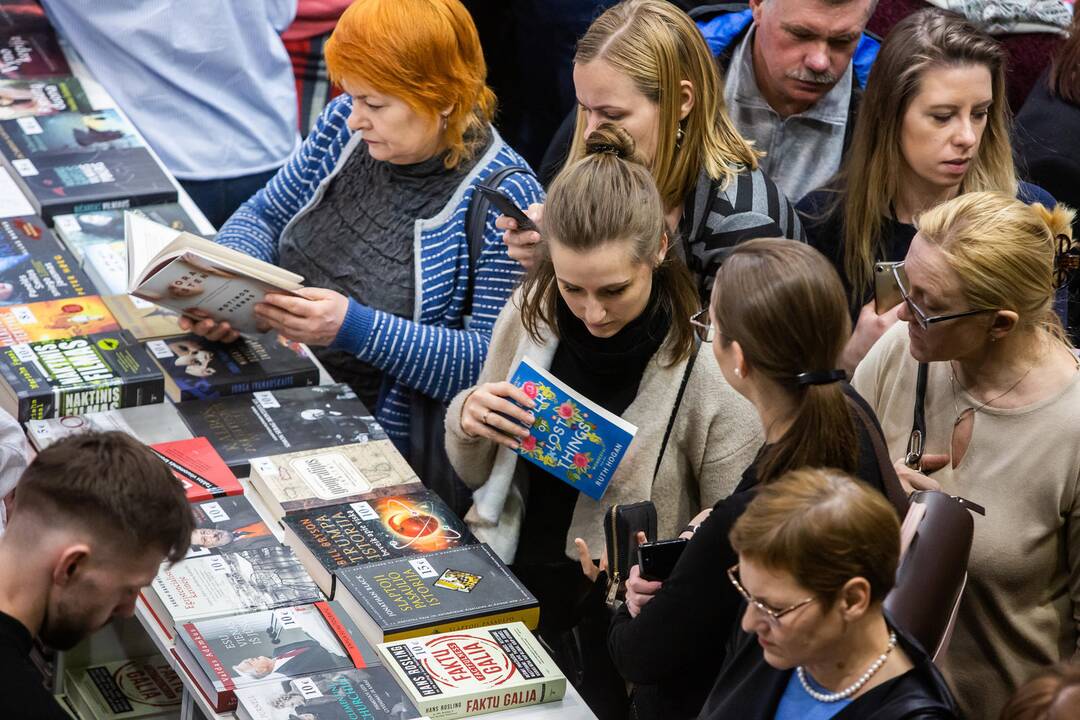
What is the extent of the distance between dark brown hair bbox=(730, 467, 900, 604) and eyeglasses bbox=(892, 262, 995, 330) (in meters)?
0.70

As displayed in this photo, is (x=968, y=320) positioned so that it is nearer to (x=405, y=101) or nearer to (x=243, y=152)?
(x=405, y=101)

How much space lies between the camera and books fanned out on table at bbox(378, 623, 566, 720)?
2812 millimetres

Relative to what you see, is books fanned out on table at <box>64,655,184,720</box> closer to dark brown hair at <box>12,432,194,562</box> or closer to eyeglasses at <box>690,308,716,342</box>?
dark brown hair at <box>12,432,194,562</box>

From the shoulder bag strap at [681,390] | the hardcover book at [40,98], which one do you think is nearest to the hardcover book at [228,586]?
the shoulder bag strap at [681,390]

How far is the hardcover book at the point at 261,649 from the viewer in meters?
2.80

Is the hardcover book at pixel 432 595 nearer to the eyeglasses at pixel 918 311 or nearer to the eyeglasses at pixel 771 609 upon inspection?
the eyeglasses at pixel 771 609

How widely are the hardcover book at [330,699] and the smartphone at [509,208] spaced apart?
1134 millimetres

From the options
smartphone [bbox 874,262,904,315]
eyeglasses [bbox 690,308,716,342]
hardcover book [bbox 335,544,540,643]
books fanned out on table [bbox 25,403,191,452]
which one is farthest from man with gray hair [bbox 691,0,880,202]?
books fanned out on table [bbox 25,403,191,452]

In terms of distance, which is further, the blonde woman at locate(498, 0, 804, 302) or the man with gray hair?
the man with gray hair

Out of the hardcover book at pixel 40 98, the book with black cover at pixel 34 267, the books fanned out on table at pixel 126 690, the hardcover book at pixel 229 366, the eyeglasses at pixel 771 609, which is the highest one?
the eyeglasses at pixel 771 609

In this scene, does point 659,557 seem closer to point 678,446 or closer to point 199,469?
point 678,446

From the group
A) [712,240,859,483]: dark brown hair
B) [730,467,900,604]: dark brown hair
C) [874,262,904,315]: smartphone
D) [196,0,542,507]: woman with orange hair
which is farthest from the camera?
[196,0,542,507]: woman with orange hair

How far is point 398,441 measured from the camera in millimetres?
3910

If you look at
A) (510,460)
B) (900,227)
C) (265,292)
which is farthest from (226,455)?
(900,227)
